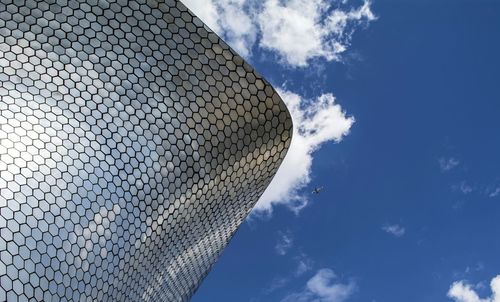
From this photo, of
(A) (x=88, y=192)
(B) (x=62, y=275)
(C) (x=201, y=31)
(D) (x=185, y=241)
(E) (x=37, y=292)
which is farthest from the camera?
(D) (x=185, y=241)

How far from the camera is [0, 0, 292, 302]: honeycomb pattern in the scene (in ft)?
31.7

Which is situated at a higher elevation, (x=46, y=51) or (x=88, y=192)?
(x=46, y=51)

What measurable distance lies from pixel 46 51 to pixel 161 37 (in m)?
2.44

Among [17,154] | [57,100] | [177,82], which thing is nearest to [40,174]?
[17,154]

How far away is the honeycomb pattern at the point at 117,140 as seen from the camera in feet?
31.7

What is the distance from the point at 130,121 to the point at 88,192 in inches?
79.6

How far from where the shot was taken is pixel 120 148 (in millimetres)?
11453

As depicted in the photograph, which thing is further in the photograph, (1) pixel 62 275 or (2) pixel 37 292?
(1) pixel 62 275

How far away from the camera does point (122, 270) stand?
1127 centimetres

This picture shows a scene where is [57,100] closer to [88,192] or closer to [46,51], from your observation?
[46,51]

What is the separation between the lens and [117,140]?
11.5 meters

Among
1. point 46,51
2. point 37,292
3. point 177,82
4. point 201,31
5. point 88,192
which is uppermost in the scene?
point 201,31

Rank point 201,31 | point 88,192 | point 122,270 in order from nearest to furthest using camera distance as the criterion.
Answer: point 88,192
point 122,270
point 201,31

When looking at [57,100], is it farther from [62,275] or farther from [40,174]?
[62,275]
